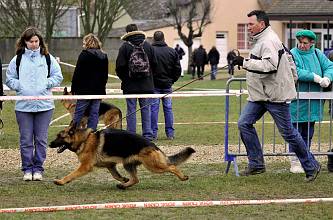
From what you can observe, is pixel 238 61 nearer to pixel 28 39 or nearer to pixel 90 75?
pixel 28 39

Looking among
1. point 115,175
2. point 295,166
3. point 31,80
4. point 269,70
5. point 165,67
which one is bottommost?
point 295,166

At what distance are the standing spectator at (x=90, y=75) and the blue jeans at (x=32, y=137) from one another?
59.5 inches

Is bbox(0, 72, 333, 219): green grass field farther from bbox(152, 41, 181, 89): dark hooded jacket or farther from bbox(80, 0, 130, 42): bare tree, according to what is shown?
bbox(80, 0, 130, 42): bare tree

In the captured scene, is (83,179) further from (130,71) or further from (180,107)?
(180,107)

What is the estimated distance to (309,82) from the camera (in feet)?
35.7

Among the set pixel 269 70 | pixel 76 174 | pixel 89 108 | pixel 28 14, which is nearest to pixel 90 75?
pixel 89 108

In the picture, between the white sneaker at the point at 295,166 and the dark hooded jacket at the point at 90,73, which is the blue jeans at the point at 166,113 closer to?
the dark hooded jacket at the point at 90,73

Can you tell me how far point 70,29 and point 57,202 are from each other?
1757 inches

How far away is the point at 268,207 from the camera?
8.49m

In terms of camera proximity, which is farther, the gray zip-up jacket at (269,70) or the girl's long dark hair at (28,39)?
the girl's long dark hair at (28,39)

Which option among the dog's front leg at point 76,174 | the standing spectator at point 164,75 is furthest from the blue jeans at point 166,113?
the dog's front leg at point 76,174

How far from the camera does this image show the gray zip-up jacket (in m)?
9.60

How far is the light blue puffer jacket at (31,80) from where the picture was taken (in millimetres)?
10219

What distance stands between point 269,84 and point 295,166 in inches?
68.4
